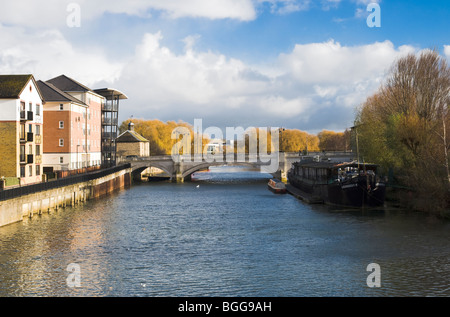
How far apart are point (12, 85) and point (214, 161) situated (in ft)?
175

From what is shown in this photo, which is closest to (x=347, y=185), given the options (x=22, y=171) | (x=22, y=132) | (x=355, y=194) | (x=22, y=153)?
(x=355, y=194)

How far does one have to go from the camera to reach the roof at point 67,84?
93194 millimetres

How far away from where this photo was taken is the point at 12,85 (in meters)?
61.6

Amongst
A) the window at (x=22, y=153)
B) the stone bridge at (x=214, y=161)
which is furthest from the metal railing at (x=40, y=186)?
the stone bridge at (x=214, y=161)

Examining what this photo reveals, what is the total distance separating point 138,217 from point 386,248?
1098 inches

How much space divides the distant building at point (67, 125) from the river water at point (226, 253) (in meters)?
26.2

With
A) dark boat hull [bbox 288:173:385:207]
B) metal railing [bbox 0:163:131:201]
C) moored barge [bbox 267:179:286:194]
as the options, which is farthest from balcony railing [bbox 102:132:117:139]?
dark boat hull [bbox 288:173:385:207]

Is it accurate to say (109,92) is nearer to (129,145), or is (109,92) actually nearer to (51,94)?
(129,145)

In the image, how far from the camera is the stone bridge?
4311 inches

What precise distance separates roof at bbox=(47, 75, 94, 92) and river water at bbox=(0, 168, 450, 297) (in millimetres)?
39362

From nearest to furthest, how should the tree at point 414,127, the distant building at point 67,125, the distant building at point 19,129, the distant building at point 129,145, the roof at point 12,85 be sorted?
the tree at point 414,127 < the distant building at point 19,129 < the roof at point 12,85 < the distant building at point 67,125 < the distant building at point 129,145

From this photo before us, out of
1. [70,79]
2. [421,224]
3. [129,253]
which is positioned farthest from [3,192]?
[70,79]

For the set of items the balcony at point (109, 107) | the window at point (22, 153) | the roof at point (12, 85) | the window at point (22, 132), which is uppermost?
the balcony at point (109, 107)

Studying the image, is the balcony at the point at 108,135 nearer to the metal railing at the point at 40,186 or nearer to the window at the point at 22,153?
the metal railing at the point at 40,186
